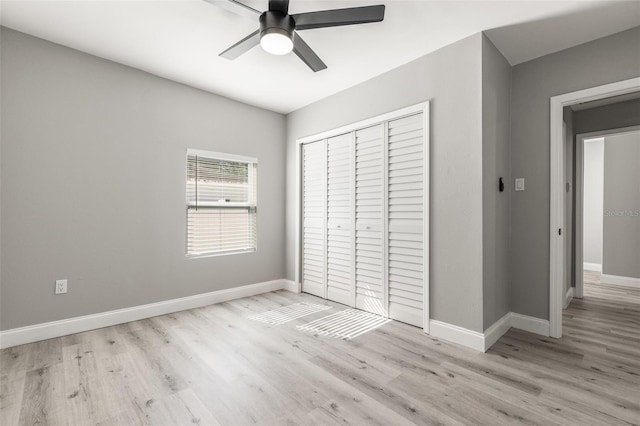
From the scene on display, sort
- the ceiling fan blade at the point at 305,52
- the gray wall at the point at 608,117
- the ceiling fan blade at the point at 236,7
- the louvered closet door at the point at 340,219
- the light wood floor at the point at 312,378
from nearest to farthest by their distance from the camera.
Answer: the light wood floor at the point at 312,378
the ceiling fan blade at the point at 236,7
the ceiling fan blade at the point at 305,52
the gray wall at the point at 608,117
the louvered closet door at the point at 340,219

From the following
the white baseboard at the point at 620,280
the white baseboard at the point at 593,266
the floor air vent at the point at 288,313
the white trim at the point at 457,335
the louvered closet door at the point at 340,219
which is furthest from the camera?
the white baseboard at the point at 593,266

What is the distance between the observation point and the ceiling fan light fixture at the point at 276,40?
189 centimetres

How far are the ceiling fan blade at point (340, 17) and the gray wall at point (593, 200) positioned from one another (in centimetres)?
603

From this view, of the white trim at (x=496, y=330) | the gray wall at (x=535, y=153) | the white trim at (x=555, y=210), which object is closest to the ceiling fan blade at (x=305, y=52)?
the gray wall at (x=535, y=153)

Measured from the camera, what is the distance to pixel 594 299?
3838 millimetres

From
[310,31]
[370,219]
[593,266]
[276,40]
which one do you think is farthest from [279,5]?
[593,266]

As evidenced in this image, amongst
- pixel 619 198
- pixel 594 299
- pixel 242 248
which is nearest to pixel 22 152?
pixel 242 248

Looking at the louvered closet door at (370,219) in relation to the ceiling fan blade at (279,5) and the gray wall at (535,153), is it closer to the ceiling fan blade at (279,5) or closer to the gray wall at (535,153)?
the gray wall at (535,153)

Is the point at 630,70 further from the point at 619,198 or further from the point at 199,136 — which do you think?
the point at 199,136

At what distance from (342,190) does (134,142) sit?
231cm

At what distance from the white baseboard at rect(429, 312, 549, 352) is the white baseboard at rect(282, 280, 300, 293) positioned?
1976 millimetres

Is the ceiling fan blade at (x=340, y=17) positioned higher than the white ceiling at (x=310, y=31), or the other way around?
the white ceiling at (x=310, y=31)

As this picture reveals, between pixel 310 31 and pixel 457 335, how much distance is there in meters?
2.81

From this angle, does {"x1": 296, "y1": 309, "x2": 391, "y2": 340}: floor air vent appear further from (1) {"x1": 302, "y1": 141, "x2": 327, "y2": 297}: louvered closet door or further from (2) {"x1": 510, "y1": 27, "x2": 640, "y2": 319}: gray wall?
(2) {"x1": 510, "y1": 27, "x2": 640, "y2": 319}: gray wall
